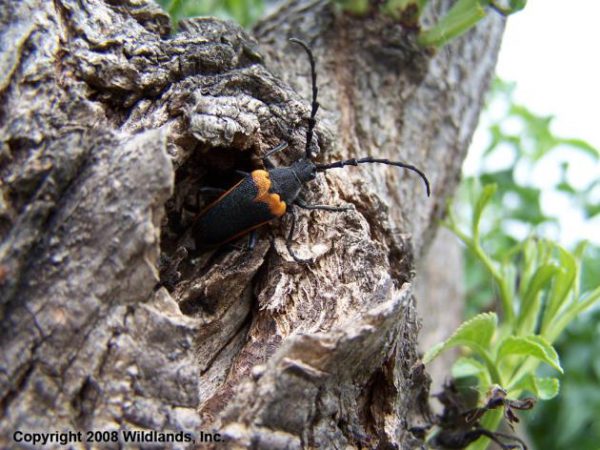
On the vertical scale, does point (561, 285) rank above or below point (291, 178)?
below

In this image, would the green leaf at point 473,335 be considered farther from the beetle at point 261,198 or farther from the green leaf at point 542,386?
the beetle at point 261,198

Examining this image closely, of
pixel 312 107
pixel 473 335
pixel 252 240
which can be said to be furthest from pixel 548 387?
pixel 312 107

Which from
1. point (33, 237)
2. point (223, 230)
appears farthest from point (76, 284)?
point (223, 230)

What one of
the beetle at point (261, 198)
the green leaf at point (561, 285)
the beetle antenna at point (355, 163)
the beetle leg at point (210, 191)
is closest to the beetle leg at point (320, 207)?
the beetle at point (261, 198)

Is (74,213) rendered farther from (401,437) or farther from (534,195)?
(534,195)

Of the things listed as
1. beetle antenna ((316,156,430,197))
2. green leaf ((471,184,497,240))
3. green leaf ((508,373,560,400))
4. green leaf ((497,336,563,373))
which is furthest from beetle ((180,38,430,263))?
green leaf ((508,373,560,400))

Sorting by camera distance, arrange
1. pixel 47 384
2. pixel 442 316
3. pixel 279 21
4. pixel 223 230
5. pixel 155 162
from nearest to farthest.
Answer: pixel 47 384, pixel 155 162, pixel 223 230, pixel 279 21, pixel 442 316

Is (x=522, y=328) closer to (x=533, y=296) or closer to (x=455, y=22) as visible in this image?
(x=533, y=296)
